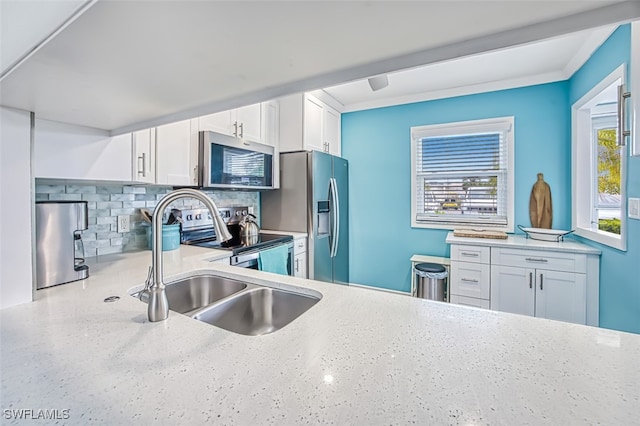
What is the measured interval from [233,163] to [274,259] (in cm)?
90

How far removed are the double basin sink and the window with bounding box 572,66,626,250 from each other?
269 cm

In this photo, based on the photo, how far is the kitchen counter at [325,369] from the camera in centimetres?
49

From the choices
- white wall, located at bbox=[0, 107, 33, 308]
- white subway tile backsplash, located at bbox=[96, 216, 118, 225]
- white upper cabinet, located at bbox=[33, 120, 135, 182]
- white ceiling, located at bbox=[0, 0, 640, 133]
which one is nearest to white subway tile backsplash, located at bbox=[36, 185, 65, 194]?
white subway tile backsplash, located at bbox=[96, 216, 118, 225]

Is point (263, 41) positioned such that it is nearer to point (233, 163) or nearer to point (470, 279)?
point (233, 163)

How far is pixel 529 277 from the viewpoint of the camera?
7.86 ft

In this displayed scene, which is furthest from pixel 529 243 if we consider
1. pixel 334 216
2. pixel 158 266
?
pixel 158 266

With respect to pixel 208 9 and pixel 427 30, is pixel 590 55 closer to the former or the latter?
pixel 427 30

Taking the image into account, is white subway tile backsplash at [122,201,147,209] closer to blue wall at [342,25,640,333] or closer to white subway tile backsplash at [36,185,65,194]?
white subway tile backsplash at [36,185,65,194]

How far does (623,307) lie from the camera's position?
6.00 feet

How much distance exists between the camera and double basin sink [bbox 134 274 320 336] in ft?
3.78

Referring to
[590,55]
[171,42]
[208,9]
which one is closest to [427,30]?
[208,9]

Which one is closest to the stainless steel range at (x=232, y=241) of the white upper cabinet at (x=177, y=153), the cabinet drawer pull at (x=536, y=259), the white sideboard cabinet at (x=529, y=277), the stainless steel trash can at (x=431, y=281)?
the white upper cabinet at (x=177, y=153)

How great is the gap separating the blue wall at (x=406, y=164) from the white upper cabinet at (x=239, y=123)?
150 cm

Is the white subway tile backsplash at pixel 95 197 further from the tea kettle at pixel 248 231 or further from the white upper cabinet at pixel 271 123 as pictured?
the white upper cabinet at pixel 271 123
